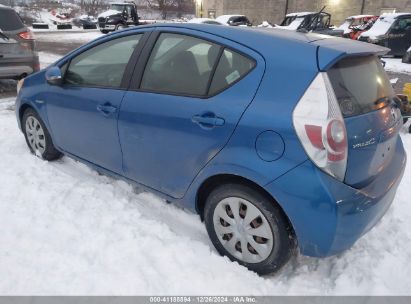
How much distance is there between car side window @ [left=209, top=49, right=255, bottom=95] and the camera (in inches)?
97.0

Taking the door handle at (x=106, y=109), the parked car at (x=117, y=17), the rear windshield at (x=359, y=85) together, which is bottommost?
the parked car at (x=117, y=17)

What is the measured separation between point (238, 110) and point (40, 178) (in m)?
2.45

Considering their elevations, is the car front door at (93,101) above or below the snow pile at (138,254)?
above

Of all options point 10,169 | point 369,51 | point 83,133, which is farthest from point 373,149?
point 10,169

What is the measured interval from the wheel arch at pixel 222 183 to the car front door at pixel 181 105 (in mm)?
117

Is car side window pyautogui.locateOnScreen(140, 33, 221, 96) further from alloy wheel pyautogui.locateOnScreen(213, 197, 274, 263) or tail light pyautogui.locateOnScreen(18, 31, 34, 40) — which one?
tail light pyautogui.locateOnScreen(18, 31, 34, 40)

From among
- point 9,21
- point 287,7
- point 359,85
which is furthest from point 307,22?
point 287,7

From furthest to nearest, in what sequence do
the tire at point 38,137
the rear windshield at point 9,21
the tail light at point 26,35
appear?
the tail light at point 26,35
the rear windshield at point 9,21
the tire at point 38,137

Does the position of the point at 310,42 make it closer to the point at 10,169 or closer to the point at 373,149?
the point at 373,149

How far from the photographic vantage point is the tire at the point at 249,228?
7.80 feet

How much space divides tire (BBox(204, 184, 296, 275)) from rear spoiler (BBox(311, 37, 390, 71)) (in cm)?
90

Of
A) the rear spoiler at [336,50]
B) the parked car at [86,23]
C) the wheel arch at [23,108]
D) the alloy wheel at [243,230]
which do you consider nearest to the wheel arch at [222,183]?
the alloy wheel at [243,230]

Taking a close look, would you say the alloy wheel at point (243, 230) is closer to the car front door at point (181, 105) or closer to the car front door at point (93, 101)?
the car front door at point (181, 105)

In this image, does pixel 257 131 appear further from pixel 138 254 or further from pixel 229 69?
pixel 138 254
